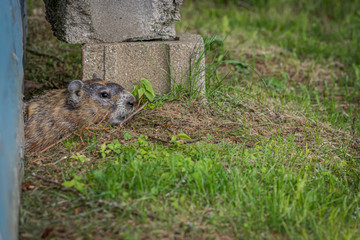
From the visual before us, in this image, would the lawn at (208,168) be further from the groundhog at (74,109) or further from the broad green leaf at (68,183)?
the groundhog at (74,109)

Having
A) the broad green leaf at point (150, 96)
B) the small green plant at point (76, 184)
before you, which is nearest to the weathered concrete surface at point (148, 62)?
the broad green leaf at point (150, 96)

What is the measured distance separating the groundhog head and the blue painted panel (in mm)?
965

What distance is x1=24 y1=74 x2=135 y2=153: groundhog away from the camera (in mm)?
4328

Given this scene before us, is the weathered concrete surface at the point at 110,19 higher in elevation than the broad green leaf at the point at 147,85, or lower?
higher

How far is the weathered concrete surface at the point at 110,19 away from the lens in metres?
4.68

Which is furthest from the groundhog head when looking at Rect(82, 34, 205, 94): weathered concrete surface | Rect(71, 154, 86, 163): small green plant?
Rect(71, 154, 86, 163): small green plant

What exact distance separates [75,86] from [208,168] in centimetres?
173

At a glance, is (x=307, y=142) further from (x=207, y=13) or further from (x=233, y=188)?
(x=207, y=13)

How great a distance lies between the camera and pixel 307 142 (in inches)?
181

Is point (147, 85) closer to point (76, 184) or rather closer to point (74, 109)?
point (74, 109)

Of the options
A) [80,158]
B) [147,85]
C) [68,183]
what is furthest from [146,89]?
[68,183]

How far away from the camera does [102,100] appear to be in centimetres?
455

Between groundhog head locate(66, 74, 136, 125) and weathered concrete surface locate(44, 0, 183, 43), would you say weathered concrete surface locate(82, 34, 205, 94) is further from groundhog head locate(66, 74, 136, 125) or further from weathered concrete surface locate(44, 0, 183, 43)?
groundhog head locate(66, 74, 136, 125)

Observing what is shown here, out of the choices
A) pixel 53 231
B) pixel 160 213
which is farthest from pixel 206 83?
pixel 53 231
